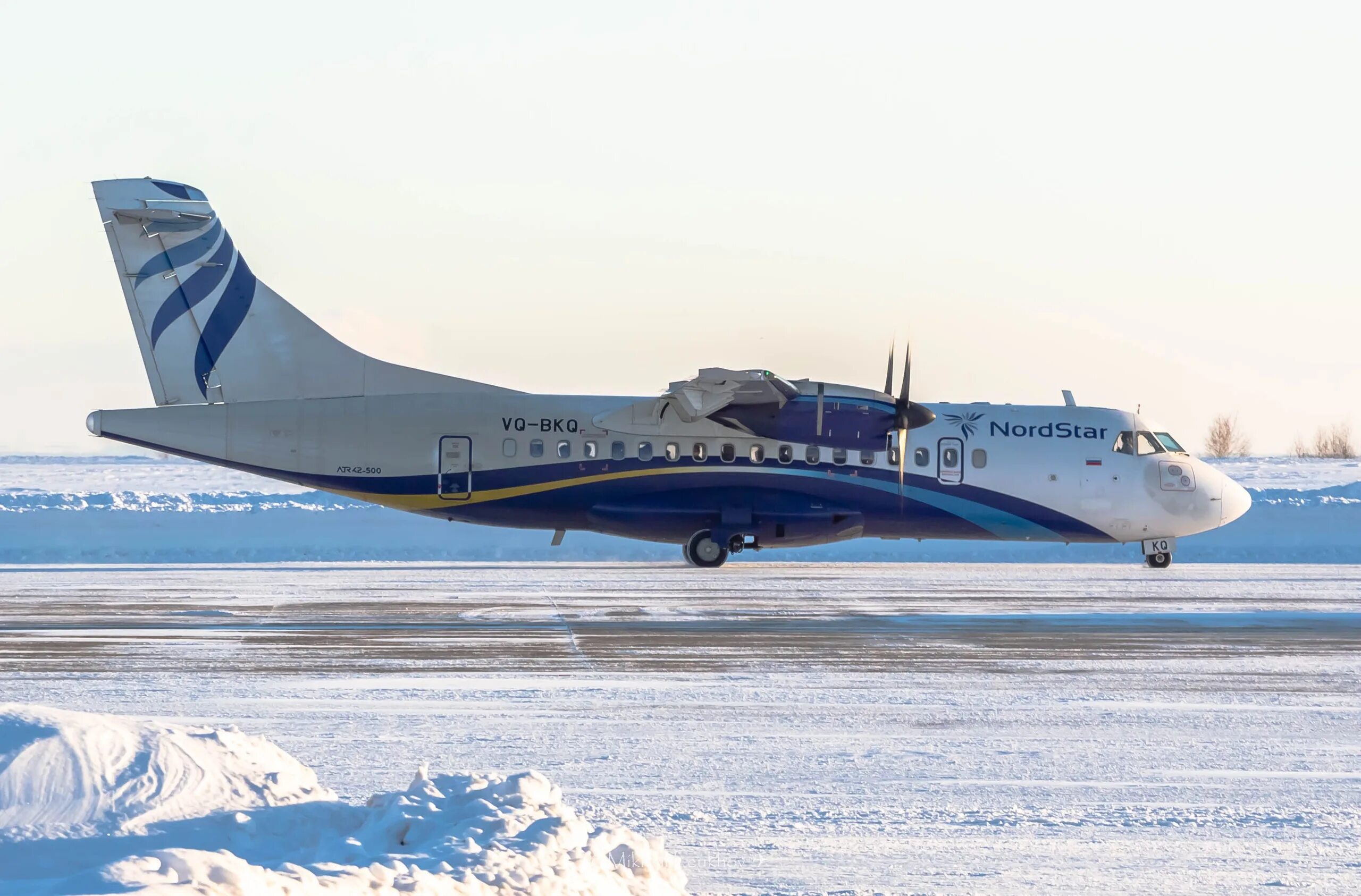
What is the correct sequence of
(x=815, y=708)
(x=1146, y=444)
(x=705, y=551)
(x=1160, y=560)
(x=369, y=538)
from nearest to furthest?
(x=815, y=708) → (x=705, y=551) → (x=1146, y=444) → (x=1160, y=560) → (x=369, y=538)

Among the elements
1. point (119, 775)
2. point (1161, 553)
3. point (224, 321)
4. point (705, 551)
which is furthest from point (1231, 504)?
point (119, 775)

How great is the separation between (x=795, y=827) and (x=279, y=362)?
1793 cm

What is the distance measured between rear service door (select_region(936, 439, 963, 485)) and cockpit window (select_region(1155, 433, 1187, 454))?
3860 mm

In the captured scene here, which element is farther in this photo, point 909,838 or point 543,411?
point 543,411

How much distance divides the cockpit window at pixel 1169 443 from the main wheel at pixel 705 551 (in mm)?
8038

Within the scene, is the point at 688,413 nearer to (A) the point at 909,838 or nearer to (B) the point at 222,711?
(B) the point at 222,711

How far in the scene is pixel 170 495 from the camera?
37.0 meters

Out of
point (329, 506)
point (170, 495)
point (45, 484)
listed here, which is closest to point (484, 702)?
point (329, 506)

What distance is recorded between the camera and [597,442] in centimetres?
2286

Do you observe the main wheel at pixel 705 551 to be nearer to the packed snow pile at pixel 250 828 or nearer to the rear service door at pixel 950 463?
the rear service door at pixel 950 463

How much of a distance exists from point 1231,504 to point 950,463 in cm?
532

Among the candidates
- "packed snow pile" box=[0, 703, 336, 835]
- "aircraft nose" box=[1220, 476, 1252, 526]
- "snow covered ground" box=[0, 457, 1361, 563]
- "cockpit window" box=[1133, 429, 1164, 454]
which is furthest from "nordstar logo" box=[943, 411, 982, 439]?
"packed snow pile" box=[0, 703, 336, 835]

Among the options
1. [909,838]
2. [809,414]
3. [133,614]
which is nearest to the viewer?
[909,838]

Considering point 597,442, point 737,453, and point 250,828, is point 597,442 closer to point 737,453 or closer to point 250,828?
point 737,453
